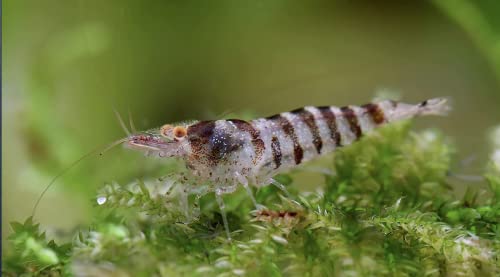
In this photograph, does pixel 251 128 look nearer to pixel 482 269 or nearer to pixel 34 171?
pixel 482 269

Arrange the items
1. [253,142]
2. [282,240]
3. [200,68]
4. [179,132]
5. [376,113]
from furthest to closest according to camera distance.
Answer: [200,68] < [376,113] < [253,142] < [179,132] < [282,240]

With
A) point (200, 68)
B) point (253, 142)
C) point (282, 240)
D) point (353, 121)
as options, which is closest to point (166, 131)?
point (253, 142)

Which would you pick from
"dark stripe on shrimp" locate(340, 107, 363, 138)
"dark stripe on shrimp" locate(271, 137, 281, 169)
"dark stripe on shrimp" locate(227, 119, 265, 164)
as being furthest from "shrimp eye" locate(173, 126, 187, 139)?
"dark stripe on shrimp" locate(340, 107, 363, 138)

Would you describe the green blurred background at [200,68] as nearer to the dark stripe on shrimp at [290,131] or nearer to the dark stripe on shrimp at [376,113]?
the dark stripe on shrimp at [376,113]

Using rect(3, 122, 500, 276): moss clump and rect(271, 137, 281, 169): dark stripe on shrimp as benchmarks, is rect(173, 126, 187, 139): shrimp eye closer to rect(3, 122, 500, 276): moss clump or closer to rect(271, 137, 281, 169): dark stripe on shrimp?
rect(3, 122, 500, 276): moss clump

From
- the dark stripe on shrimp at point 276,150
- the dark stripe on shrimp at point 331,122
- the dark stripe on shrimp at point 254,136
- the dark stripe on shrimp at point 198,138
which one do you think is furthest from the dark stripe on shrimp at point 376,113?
the dark stripe on shrimp at point 198,138

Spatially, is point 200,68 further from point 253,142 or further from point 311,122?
point 253,142

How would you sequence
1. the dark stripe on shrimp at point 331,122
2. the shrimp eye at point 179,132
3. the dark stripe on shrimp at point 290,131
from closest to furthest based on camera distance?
the shrimp eye at point 179,132
the dark stripe on shrimp at point 290,131
the dark stripe on shrimp at point 331,122
